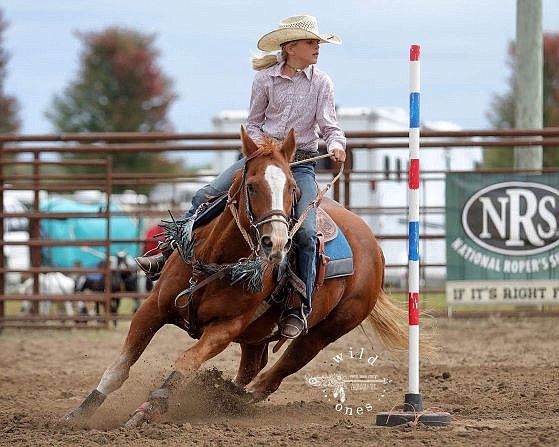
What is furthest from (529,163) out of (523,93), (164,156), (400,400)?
(164,156)

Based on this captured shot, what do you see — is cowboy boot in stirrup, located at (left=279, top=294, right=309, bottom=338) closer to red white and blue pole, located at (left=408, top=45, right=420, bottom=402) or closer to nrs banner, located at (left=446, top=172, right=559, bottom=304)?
red white and blue pole, located at (left=408, top=45, right=420, bottom=402)

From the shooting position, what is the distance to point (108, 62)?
128ft

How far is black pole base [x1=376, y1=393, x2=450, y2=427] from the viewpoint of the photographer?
533 centimetres

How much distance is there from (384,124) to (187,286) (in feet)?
39.9

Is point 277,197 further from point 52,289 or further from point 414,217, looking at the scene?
point 52,289

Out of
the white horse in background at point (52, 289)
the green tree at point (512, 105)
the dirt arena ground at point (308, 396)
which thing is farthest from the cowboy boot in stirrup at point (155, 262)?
the green tree at point (512, 105)

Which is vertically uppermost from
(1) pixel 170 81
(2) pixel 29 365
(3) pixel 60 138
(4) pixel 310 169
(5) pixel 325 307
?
(1) pixel 170 81

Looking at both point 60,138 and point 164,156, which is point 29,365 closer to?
point 60,138

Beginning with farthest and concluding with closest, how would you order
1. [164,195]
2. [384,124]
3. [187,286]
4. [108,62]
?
[108,62]
[164,195]
[384,124]
[187,286]

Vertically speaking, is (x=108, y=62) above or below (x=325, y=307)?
above

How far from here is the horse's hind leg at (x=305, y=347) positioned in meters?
6.34

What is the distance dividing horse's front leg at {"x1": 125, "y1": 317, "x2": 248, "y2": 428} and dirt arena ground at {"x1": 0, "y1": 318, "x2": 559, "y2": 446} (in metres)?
0.11

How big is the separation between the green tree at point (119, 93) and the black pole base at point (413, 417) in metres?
28.2

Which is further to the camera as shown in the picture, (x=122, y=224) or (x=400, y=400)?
(x=122, y=224)
